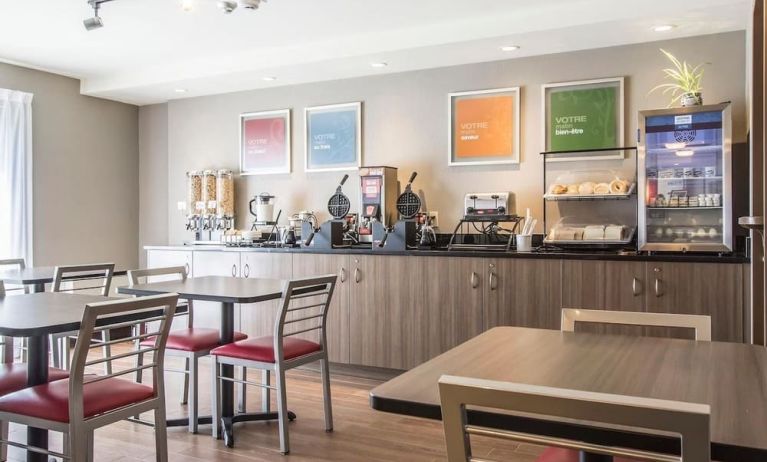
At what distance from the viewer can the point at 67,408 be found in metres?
2.27

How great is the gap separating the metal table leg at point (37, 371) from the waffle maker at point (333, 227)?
2737mm

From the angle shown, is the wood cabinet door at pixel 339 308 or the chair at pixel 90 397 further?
the wood cabinet door at pixel 339 308

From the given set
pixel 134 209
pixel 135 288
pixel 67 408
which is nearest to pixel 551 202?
pixel 135 288

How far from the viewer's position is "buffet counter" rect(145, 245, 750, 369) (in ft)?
12.5

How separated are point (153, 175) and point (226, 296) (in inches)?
175

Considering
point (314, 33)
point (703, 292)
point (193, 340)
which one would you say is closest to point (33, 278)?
point (193, 340)

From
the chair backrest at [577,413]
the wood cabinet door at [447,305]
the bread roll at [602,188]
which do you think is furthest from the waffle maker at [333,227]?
the chair backrest at [577,413]

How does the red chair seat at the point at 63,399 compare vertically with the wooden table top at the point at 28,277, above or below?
below

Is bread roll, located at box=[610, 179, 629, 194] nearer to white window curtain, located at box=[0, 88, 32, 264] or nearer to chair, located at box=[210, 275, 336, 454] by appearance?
chair, located at box=[210, 275, 336, 454]

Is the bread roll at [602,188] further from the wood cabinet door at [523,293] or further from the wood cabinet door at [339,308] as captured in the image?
the wood cabinet door at [339,308]

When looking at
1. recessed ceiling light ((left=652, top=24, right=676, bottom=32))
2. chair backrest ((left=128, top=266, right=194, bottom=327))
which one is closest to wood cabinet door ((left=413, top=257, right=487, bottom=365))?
chair backrest ((left=128, top=266, right=194, bottom=327))

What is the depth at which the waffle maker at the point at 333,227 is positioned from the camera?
512 centimetres

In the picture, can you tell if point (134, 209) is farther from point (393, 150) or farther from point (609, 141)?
point (609, 141)

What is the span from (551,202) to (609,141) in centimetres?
61
